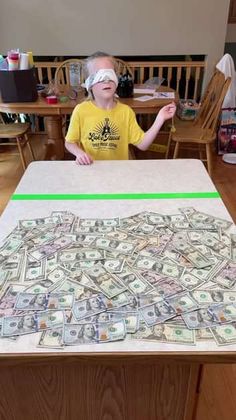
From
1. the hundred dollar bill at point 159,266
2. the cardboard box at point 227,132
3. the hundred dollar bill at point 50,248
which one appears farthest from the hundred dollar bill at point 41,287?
the cardboard box at point 227,132

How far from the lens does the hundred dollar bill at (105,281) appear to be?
834mm

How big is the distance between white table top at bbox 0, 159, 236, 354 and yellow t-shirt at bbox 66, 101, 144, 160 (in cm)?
28

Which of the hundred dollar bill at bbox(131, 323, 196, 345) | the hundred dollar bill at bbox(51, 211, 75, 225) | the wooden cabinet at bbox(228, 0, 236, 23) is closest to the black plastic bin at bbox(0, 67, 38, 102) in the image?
the hundred dollar bill at bbox(51, 211, 75, 225)

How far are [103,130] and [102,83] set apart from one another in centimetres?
26

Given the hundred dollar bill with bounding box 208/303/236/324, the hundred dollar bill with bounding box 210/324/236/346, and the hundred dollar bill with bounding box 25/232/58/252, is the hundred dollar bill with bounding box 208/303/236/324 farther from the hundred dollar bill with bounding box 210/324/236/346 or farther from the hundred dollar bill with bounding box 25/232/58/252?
the hundred dollar bill with bounding box 25/232/58/252

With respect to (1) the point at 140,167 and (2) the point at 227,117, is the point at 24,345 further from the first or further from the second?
(2) the point at 227,117

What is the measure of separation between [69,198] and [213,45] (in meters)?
3.16

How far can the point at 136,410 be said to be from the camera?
0.94 m

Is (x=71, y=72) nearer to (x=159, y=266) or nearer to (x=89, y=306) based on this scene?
(x=159, y=266)

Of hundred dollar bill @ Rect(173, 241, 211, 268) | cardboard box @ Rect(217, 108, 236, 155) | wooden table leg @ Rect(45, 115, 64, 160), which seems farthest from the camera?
cardboard box @ Rect(217, 108, 236, 155)

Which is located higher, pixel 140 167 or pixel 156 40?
pixel 156 40

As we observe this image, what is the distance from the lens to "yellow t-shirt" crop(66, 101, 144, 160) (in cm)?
179

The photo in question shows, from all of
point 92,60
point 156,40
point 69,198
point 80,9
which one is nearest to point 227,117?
point 156,40

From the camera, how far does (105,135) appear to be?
182 cm
